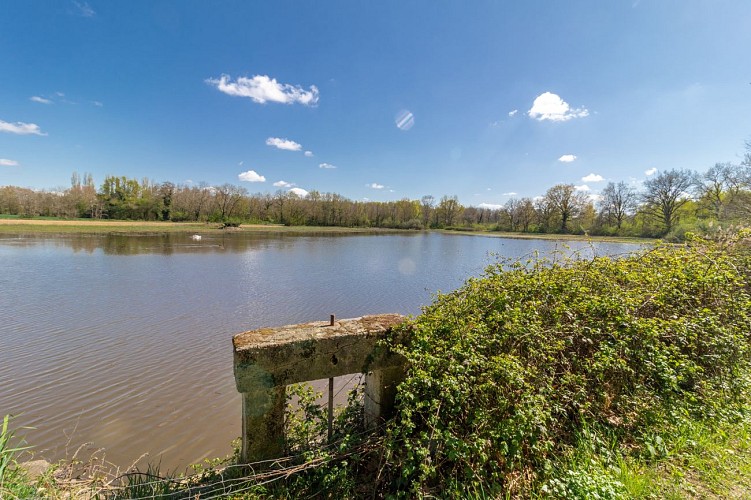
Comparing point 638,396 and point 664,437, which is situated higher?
point 638,396

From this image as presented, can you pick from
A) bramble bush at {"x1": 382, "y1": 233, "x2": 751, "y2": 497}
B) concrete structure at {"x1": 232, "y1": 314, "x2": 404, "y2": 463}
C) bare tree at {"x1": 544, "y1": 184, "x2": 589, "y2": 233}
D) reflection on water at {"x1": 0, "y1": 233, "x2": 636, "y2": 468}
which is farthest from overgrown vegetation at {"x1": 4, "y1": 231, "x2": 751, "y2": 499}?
bare tree at {"x1": 544, "y1": 184, "x2": 589, "y2": 233}

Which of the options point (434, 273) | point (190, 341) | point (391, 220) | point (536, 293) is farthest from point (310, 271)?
point (391, 220)

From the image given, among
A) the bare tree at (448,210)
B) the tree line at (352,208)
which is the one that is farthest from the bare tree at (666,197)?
the bare tree at (448,210)

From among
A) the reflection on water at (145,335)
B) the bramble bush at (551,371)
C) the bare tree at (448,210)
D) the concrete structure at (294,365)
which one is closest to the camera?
the bramble bush at (551,371)

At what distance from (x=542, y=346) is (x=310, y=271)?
1960cm

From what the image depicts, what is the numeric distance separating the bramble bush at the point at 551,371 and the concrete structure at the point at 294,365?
0.86ft

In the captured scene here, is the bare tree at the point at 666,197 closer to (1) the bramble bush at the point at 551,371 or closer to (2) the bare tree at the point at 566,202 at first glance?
(2) the bare tree at the point at 566,202

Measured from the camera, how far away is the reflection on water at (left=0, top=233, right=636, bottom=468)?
17.3 feet

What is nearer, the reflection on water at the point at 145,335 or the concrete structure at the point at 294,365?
the concrete structure at the point at 294,365

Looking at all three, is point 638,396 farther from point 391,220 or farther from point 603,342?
point 391,220

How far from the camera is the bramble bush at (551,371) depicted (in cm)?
220

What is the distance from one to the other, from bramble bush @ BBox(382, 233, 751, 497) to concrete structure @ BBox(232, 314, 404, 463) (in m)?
0.26

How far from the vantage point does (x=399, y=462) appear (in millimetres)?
2219

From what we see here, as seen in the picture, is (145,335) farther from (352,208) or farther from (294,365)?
A: (352,208)
